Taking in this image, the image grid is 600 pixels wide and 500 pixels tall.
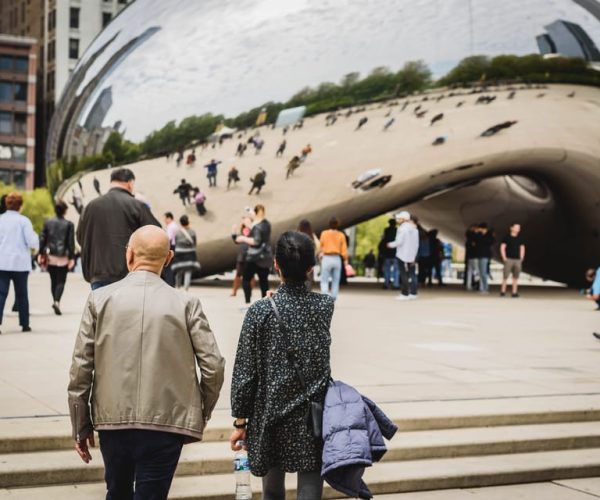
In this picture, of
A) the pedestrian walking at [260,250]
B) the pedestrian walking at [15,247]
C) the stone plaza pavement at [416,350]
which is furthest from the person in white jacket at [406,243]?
the pedestrian walking at [15,247]

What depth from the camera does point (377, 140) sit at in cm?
1834

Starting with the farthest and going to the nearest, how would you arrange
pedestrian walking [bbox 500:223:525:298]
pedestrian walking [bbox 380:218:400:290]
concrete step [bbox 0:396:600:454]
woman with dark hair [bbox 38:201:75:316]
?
1. pedestrian walking [bbox 380:218:400:290]
2. pedestrian walking [bbox 500:223:525:298]
3. woman with dark hair [bbox 38:201:75:316]
4. concrete step [bbox 0:396:600:454]

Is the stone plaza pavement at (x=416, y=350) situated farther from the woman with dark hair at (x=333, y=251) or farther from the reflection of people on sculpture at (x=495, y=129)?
the reflection of people on sculpture at (x=495, y=129)

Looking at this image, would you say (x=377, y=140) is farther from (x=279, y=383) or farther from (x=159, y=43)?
(x=279, y=383)

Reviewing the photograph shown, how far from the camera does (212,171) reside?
1856 centimetres

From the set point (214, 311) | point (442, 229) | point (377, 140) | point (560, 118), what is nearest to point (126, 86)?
point (377, 140)

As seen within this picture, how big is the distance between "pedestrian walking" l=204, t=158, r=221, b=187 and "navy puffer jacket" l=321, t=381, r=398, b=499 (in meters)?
15.0

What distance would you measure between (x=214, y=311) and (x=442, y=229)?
13142 mm

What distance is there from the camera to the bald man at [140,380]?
3439 millimetres

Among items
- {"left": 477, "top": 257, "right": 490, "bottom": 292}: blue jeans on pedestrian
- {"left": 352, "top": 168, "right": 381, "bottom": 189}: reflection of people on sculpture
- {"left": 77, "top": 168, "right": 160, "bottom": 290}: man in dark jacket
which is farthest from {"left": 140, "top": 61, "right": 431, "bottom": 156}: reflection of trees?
{"left": 77, "top": 168, "right": 160, "bottom": 290}: man in dark jacket

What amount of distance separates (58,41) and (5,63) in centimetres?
643

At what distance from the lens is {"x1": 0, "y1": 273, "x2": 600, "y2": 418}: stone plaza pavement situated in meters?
7.29

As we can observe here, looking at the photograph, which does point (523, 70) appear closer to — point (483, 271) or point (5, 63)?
point (483, 271)

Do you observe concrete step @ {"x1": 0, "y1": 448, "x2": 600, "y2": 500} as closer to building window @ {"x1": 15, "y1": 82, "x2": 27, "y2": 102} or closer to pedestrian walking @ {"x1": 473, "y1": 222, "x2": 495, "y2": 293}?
pedestrian walking @ {"x1": 473, "y1": 222, "x2": 495, "y2": 293}
